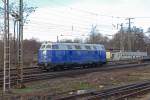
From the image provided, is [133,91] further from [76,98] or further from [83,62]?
[83,62]

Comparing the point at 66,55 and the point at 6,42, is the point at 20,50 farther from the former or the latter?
the point at 66,55

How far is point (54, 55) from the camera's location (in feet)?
136

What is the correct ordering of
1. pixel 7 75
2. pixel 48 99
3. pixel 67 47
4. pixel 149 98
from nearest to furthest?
pixel 48 99 → pixel 149 98 → pixel 7 75 → pixel 67 47

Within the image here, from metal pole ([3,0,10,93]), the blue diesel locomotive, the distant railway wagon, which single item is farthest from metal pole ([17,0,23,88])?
the distant railway wagon

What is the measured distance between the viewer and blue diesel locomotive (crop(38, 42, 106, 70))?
1619 inches

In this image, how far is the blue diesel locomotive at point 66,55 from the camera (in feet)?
135

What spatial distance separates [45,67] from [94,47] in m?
10.9

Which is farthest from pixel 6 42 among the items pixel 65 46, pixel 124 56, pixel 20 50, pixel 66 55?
pixel 124 56

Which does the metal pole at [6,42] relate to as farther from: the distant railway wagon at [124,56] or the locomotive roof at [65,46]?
the distant railway wagon at [124,56]

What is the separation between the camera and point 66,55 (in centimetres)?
4306

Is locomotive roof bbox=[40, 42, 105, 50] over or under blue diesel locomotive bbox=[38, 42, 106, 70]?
over

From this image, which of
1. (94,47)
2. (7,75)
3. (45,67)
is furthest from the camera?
→ (94,47)

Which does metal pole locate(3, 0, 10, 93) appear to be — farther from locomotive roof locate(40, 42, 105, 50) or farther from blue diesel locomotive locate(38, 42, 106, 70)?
locomotive roof locate(40, 42, 105, 50)

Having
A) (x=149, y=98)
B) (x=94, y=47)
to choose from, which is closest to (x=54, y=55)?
(x=94, y=47)
